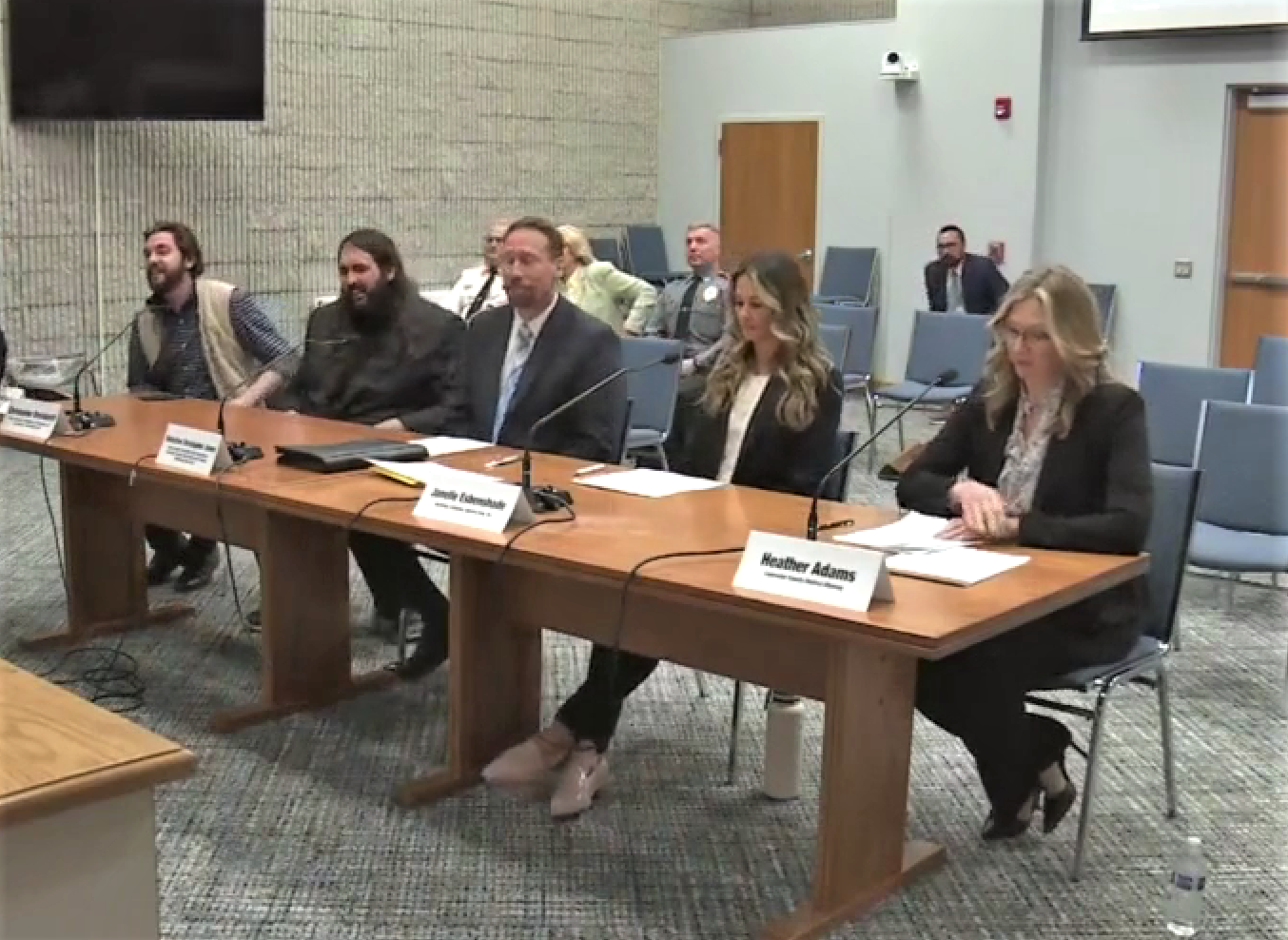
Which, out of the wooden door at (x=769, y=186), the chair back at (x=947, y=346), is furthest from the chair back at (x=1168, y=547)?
the wooden door at (x=769, y=186)

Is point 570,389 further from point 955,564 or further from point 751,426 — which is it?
point 955,564

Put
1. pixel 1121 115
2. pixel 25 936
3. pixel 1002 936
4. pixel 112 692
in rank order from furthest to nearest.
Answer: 1. pixel 1121 115
2. pixel 112 692
3. pixel 1002 936
4. pixel 25 936

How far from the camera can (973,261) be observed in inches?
354

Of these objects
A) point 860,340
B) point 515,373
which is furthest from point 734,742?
point 860,340

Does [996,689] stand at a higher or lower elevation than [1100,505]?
lower

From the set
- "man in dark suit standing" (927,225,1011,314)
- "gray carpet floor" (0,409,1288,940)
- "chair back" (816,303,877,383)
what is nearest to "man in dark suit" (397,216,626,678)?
"gray carpet floor" (0,409,1288,940)

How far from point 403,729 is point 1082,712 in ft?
5.35

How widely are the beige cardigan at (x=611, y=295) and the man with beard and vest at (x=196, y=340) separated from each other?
191cm

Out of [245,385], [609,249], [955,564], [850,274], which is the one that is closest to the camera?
[955,564]

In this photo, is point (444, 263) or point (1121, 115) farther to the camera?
point (444, 263)

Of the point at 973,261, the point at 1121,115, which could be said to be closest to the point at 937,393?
the point at 973,261

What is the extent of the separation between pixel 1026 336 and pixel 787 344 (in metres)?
0.65

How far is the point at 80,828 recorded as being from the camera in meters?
1.47

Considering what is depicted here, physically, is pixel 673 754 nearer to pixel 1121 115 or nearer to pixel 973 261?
pixel 973 261
